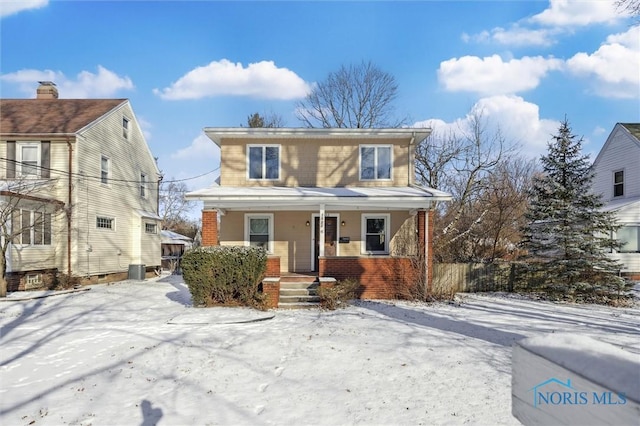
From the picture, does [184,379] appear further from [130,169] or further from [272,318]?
[130,169]

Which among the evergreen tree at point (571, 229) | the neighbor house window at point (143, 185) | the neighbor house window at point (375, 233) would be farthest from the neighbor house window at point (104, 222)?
the evergreen tree at point (571, 229)

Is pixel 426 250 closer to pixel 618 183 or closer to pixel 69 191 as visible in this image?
pixel 69 191

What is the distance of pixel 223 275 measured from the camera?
9.20 meters

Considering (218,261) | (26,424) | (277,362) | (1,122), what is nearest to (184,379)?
(277,362)

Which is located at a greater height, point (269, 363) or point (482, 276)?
point (482, 276)

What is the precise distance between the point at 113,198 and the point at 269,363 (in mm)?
15251

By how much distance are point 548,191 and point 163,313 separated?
1258 centimetres

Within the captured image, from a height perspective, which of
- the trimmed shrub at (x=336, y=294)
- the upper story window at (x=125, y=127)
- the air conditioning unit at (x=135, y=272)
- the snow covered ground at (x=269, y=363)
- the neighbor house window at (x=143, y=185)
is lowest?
the air conditioning unit at (x=135, y=272)

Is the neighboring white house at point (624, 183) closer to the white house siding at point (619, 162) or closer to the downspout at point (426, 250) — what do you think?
the white house siding at point (619, 162)

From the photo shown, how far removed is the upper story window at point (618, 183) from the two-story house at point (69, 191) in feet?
81.0

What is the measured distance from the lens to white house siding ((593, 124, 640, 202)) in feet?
57.1

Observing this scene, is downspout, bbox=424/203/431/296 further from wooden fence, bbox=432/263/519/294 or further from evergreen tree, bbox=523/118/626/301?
evergreen tree, bbox=523/118/626/301

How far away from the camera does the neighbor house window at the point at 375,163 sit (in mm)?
13586

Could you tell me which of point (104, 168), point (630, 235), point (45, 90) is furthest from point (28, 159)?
point (630, 235)
